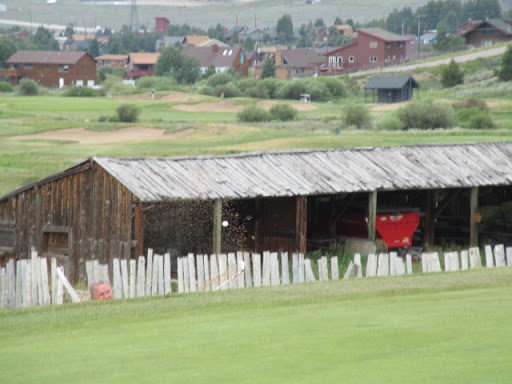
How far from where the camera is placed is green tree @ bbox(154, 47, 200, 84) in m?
123

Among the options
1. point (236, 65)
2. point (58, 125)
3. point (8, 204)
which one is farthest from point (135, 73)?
point (8, 204)

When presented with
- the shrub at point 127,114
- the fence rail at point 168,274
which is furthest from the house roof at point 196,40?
the fence rail at point 168,274

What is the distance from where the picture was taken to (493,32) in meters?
134

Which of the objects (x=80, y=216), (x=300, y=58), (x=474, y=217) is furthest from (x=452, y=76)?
(x=80, y=216)

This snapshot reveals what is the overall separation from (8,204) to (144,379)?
13680 mm

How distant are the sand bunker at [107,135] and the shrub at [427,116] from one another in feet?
42.7

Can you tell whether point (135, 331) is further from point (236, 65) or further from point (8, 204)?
point (236, 65)

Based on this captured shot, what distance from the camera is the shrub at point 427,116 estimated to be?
180 feet

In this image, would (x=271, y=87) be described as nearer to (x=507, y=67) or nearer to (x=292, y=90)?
(x=292, y=90)

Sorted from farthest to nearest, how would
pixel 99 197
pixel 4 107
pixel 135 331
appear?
1. pixel 4 107
2. pixel 99 197
3. pixel 135 331

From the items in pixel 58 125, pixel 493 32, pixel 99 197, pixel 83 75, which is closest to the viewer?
pixel 99 197

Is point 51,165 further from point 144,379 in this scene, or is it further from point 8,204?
point 144,379

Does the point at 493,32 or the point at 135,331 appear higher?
the point at 493,32

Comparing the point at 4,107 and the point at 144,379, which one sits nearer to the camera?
the point at 144,379
